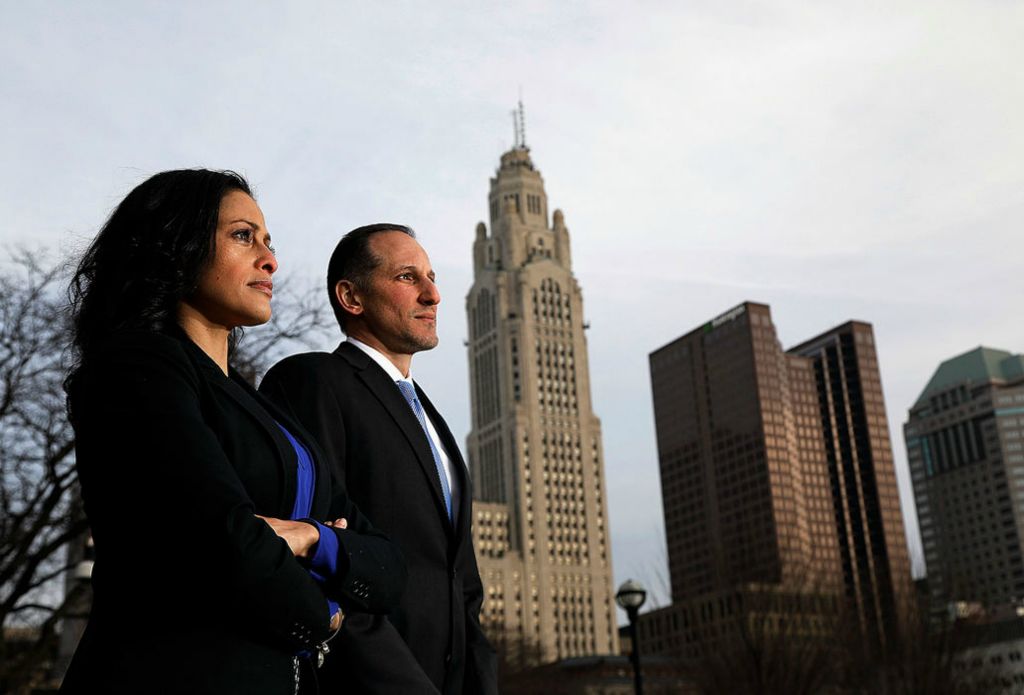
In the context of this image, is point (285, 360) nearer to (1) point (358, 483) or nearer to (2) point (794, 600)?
(1) point (358, 483)

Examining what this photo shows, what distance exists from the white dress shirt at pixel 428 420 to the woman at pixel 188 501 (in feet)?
3.30

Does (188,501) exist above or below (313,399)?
below

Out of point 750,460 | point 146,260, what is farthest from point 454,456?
point 750,460

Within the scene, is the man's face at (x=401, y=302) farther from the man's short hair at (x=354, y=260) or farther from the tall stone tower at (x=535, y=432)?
the tall stone tower at (x=535, y=432)

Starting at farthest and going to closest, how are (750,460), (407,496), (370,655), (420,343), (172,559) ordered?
(750,460), (420,343), (407,496), (370,655), (172,559)

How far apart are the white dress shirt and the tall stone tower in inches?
5217

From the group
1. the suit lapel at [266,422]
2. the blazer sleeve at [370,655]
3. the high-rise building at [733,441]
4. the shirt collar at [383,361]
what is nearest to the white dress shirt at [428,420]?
the shirt collar at [383,361]

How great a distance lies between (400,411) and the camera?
392 centimetres

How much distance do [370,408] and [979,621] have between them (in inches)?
1351

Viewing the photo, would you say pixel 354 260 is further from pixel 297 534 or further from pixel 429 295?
pixel 297 534

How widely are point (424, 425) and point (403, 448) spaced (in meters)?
0.23

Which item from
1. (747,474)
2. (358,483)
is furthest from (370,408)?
(747,474)

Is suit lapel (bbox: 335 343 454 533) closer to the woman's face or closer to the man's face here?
the man's face

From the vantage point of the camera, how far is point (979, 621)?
111 ft
